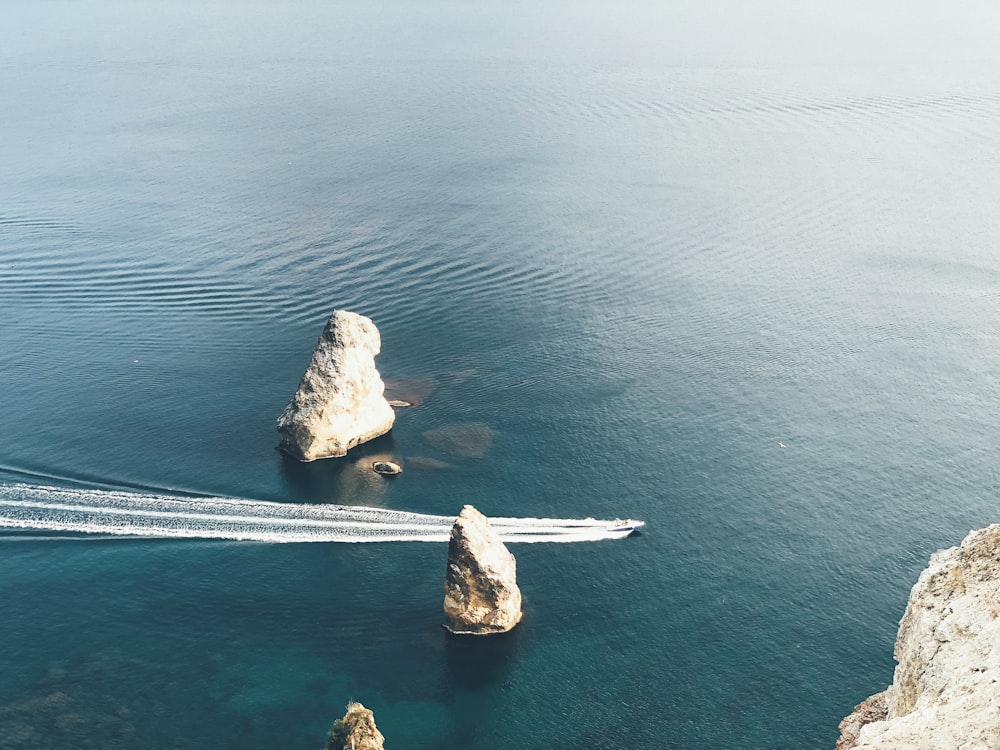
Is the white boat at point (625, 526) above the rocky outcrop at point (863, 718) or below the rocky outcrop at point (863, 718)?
below

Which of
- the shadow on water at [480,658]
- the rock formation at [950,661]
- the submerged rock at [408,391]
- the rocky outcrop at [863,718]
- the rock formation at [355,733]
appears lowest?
the shadow on water at [480,658]

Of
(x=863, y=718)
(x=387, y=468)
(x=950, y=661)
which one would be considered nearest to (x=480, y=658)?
(x=387, y=468)

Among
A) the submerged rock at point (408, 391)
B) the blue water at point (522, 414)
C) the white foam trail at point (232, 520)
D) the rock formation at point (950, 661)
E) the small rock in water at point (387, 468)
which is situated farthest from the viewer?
the submerged rock at point (408, 391)

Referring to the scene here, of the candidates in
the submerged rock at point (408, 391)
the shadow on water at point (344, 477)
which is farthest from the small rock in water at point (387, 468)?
the submerged rock at point (408, 391)

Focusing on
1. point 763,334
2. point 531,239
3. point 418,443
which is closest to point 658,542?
point 418,443

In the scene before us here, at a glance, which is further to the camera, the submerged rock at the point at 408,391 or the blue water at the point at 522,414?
the submerged rock at the point at 408,391

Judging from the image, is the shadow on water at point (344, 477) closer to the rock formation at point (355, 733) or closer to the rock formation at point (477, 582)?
the rock formation at point (477, 582)
